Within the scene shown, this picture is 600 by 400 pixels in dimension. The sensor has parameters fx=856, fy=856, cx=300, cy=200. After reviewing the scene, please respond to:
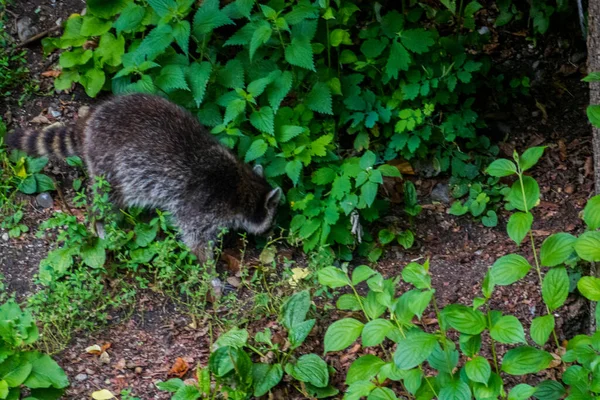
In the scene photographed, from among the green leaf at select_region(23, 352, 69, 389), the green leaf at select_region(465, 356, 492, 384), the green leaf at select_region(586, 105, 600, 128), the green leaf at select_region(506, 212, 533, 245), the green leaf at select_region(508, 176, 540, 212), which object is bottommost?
the green leaf at select_region(23, 352, 69, 389)

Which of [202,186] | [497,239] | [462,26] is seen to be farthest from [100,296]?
[462,26]

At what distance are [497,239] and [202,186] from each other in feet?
7.38

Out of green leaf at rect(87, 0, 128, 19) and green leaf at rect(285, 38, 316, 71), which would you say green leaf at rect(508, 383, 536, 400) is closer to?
green leaf at rect(285, 38, 316, 71)

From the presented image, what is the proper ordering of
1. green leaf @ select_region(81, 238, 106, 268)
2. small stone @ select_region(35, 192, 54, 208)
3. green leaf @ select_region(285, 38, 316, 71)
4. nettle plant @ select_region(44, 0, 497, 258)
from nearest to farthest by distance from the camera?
green leaf @ select_region(81, 238, 106, 268), green leaf @ select_region(285, 38, 316, 71), nettle plant @ select_region(44, 0, 497, 258), small stone @ select_region(35, 192, 54, 208)

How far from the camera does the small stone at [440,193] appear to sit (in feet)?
22.2

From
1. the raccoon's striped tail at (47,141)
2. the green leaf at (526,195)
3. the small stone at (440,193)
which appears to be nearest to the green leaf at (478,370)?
the green leaf at (526,195)

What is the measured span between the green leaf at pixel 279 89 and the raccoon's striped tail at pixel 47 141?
1.59 m

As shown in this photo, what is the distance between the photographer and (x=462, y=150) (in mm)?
6926

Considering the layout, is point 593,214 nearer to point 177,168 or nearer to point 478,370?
point 478,370

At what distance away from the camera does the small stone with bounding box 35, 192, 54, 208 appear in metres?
6.47

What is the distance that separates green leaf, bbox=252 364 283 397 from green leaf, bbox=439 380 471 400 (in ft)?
3.88

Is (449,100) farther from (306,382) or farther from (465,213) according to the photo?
(306,382)

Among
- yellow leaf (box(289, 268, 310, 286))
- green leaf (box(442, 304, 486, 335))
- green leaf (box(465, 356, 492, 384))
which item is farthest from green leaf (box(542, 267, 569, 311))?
yellow leaf (box(289, 268, 310, 286))

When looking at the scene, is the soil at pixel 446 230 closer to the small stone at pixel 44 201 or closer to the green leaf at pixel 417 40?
the small stone at pixel 44 201
